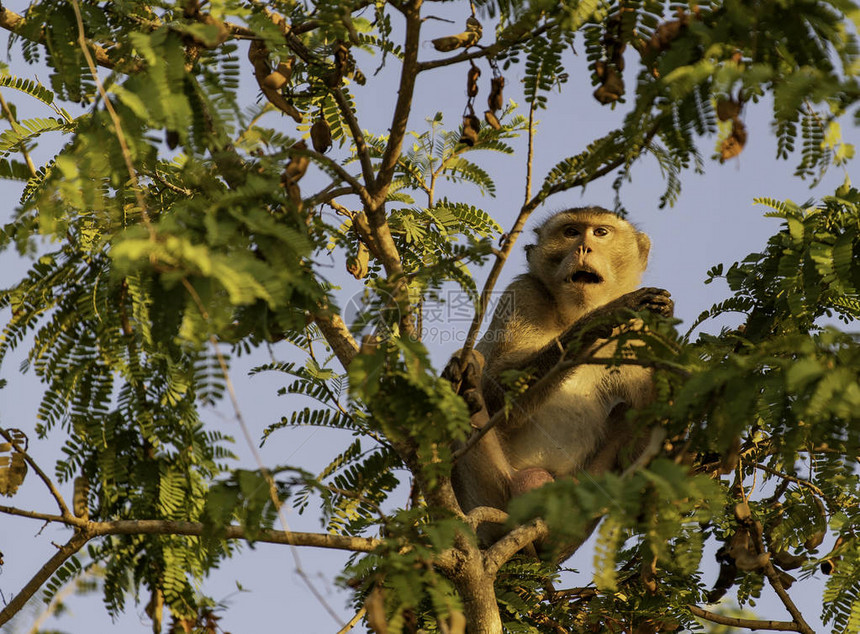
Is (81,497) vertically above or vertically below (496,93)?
below

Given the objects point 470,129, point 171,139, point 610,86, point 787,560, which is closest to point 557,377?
point 787,560

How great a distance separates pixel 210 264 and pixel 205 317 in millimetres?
211

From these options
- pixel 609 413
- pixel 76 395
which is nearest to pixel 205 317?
pixel 76 395

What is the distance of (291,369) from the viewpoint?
4441 millimetres

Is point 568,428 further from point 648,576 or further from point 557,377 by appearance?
point 648,576

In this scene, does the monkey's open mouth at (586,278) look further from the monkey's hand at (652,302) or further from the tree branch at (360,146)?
the tree branch at (360,146)

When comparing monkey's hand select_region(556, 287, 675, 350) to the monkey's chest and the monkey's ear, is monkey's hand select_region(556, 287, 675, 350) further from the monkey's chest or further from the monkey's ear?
the monkey's ear

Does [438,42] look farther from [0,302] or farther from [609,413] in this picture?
[609,413]

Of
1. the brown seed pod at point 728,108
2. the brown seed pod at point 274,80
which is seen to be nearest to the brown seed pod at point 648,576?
the brown seed pod at point 728,108

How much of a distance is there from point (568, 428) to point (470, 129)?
2299 mm

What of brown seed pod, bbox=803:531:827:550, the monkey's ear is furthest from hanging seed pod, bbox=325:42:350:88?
the monkey's ear

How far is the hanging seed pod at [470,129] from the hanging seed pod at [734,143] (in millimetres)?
1247

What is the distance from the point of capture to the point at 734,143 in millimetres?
2783

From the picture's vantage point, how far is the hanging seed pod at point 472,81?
3693mm
